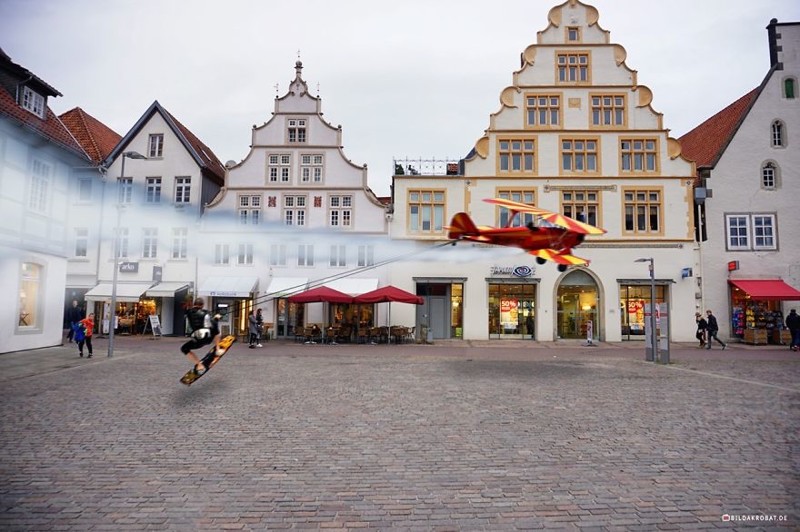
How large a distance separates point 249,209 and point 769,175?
34.1 meters

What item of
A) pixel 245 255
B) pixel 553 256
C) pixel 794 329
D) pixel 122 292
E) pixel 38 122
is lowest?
pixel 794 329

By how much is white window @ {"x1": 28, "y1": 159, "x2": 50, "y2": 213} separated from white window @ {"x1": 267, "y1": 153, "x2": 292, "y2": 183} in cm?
2675

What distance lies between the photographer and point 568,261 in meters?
7.11

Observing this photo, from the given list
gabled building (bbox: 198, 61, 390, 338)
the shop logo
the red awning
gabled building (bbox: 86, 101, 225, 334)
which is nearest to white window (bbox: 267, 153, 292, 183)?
gabled building (bbox: 198, 61, 390, 338)

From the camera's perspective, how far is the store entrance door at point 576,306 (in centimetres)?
2961

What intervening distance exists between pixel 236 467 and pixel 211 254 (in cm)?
2535

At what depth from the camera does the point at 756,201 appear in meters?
29.1

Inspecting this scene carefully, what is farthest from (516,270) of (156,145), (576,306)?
(156,145)

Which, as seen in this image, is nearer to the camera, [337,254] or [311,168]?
[337,254]

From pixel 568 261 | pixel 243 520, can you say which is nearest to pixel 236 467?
pixel 243 520

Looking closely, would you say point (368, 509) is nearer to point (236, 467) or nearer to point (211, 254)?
point (236, 467)

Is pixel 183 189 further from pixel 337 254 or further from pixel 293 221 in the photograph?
pixel 337 254

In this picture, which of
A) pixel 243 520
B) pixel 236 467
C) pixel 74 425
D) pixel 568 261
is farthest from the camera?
pixel 74 425

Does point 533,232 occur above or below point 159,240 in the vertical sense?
below
